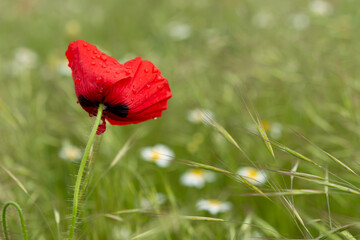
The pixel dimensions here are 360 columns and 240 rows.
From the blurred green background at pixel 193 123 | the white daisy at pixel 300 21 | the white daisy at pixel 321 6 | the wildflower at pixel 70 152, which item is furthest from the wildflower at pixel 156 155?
the white daisy at pixel 321 6

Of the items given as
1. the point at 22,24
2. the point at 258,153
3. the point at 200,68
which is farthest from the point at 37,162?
the point at 22,24

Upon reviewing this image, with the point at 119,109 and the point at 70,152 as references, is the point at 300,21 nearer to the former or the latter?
the point at 70,152

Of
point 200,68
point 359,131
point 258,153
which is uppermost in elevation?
point 200,68

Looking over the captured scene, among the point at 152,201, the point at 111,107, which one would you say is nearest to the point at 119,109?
the point at 111,107

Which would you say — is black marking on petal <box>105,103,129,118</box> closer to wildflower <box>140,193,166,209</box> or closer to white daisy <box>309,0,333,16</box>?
wildflower <box>140,193,166,209</box>

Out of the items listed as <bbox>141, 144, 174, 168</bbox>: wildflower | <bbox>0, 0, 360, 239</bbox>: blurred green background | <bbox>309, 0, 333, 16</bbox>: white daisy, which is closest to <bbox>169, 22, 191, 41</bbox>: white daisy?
<bbox>0, 0, 360, 239</bbox>: blurred green background

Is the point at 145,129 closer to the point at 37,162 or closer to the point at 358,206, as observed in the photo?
the point at 37,162

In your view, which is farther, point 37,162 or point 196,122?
point 196,122
